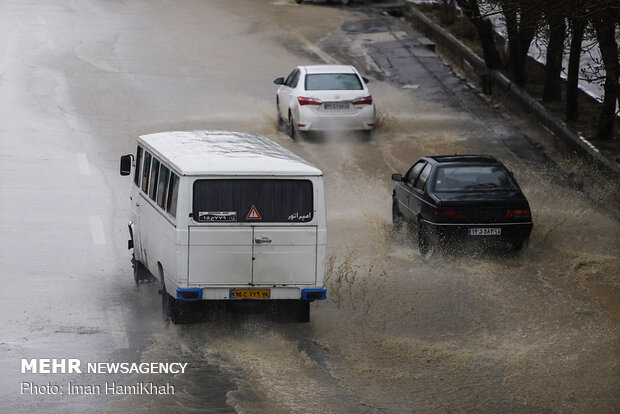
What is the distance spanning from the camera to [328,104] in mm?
26672

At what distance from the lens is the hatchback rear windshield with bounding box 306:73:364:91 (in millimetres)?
27062

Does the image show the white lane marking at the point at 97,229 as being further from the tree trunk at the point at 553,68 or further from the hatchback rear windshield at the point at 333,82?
the tree trunk at the point at 553,68

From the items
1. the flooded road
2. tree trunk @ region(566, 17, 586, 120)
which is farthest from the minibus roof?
tree trunk @ region(566, 17, 586, 120)

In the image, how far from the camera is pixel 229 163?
13984 millimetres

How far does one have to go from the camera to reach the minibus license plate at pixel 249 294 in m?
13.9

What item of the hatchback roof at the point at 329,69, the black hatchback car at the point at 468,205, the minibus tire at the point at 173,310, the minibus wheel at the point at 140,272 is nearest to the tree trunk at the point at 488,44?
the hatchback roof at the point at 329,69

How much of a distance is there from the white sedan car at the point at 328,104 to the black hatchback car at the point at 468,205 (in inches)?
301

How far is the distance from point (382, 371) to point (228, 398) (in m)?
1.95

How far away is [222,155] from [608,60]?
10.1 metres

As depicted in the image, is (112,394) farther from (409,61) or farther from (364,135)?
(409,61)

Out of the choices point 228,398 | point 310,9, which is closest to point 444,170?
point 228,398

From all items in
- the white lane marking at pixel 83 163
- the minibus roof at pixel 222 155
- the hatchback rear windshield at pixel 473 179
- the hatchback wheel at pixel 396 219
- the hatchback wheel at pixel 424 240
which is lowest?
the white lane marking at pixel 83 163

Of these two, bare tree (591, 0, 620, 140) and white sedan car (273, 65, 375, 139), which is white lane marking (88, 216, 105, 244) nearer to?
white sedan car (273, 65, 375, 139)

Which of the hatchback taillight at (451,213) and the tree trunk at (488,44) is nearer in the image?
the hatchback taillight at (451,213)
